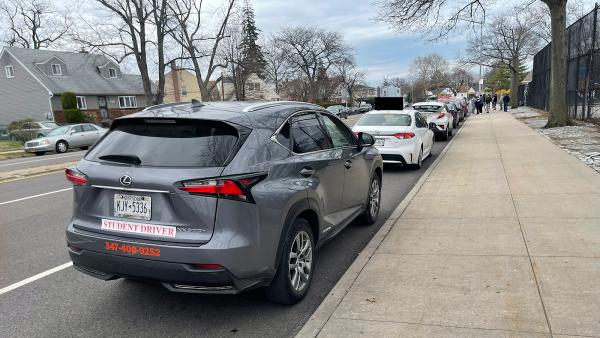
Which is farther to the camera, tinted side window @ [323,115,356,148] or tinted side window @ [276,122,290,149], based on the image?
tinted side window @ [323,115,356,148]

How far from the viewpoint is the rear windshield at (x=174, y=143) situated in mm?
3316

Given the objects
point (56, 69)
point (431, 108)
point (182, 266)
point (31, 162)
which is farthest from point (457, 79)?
point (182, 266)

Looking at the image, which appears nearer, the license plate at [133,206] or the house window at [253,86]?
the license plate at [133,206]

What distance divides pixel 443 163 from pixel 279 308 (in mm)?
8671

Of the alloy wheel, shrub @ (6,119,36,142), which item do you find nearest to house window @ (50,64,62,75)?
shrub @ (6,119,36,142)

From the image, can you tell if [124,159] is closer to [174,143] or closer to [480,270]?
[174,143]

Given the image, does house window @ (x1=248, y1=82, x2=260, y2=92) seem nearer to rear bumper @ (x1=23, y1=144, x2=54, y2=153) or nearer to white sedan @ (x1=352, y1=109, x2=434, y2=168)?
rear bumper @ (x1=23, y1=144, x2=54, y2=153)

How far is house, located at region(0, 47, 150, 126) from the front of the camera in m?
42.8

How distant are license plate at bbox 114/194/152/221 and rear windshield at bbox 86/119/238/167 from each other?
27 cm

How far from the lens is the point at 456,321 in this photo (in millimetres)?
3375

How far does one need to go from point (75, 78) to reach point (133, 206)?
48.5 m

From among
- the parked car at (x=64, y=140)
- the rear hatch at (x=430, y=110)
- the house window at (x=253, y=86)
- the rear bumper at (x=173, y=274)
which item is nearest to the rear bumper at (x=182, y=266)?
the rear bumper at (x=173, y=274)

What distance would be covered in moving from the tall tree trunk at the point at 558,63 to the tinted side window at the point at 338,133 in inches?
635

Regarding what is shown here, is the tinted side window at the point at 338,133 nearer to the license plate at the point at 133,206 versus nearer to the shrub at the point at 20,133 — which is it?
the license plate at the point at 133,206
